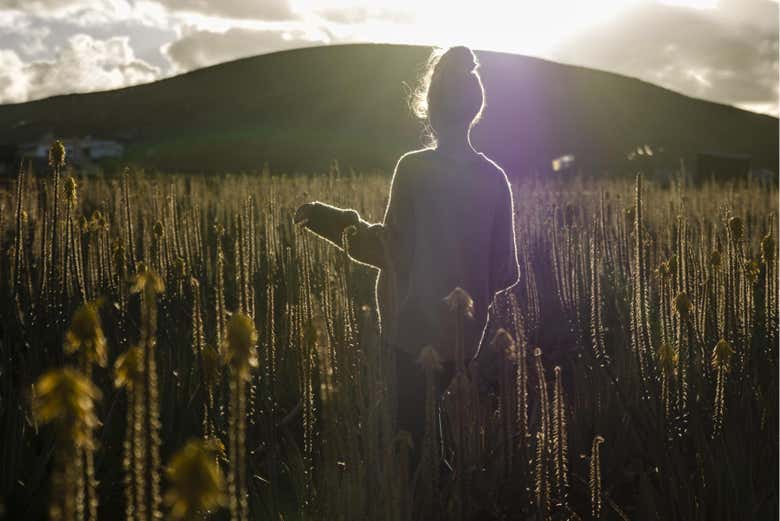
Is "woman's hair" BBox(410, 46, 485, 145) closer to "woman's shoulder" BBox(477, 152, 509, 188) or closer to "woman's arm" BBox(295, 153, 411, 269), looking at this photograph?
"woman's shoulder" BBox(477, 152, 509, 188)

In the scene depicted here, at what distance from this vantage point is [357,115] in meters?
57.4

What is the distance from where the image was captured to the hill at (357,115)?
52219 millimetres

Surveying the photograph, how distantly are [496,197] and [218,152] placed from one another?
165ft

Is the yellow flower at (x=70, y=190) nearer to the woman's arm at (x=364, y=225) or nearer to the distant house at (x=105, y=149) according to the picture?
the woman's arm at (x=364, y=225)

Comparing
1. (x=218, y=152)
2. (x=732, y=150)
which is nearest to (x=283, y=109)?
(x=218, y=152)

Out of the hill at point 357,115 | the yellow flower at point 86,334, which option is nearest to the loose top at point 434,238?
the yellow flower at point 86,334

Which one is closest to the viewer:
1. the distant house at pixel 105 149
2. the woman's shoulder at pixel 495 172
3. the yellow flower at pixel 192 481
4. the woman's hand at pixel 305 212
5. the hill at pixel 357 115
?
the yellow flower at pixel 192 481

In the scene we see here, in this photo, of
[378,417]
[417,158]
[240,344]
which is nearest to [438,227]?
[417,158]

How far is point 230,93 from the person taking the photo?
64.3 metres

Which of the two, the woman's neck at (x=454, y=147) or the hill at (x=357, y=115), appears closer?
the woman's neck at (x=454, y=147)

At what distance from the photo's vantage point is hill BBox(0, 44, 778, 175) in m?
52.2

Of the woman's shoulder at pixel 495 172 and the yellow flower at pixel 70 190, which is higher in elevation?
the woman's shoulder at pixel 495 172

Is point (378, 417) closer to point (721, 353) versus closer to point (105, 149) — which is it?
point (721, 353)

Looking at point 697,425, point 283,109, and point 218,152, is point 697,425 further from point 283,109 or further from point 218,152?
point 283,109
